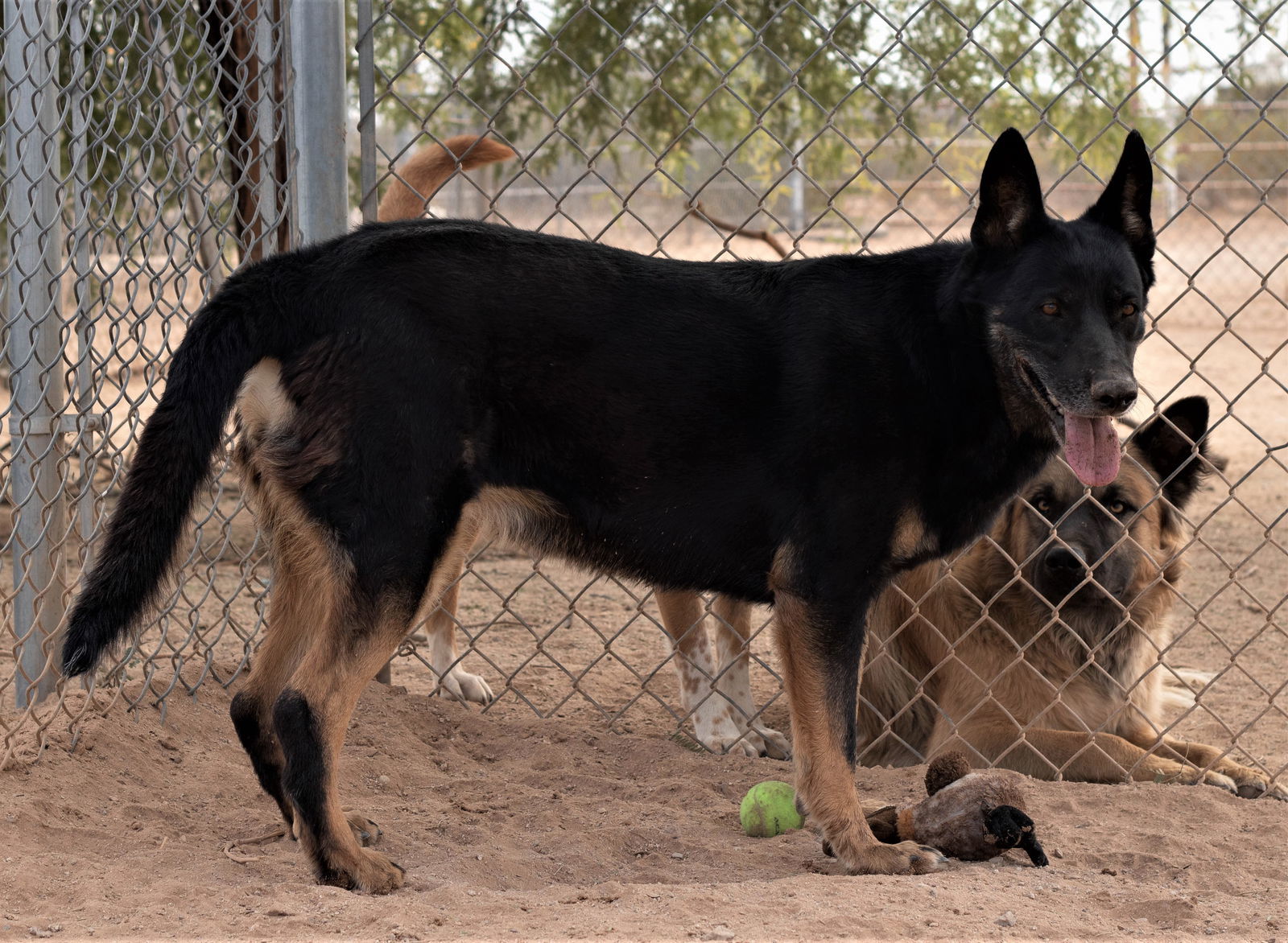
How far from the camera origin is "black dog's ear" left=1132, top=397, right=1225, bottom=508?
12.8 feet

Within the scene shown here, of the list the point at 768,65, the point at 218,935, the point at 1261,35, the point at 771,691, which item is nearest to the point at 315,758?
the point at 218,935

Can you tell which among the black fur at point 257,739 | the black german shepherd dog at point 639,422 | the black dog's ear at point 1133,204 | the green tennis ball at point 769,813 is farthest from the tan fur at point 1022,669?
the black fur at point 257,739

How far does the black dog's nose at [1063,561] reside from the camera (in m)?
3.89

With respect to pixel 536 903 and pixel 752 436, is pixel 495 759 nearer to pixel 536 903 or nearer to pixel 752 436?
pixel 536 903

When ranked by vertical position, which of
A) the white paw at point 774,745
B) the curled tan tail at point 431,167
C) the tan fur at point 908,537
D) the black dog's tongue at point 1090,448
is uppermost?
the curled tan tail at point 431,167

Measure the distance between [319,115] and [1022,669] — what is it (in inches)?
113

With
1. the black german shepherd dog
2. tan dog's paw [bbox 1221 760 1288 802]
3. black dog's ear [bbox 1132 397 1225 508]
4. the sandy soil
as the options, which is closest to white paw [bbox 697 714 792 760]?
the sandy soil

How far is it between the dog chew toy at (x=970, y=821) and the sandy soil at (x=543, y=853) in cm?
5

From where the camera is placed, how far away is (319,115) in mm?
3475

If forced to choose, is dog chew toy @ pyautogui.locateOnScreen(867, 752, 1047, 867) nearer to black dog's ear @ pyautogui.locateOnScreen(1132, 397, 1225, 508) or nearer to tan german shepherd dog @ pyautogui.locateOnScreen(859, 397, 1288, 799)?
tan german shepherd dog @ pyautogui.locateOnScreen(859, 397, 1288, 799)

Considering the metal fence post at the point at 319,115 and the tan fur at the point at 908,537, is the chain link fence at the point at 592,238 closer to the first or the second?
the metal fence post at the point at 319,115

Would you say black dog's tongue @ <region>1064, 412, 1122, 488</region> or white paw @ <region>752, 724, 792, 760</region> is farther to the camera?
white paw @ <region>752, 724, 792, 760</region>

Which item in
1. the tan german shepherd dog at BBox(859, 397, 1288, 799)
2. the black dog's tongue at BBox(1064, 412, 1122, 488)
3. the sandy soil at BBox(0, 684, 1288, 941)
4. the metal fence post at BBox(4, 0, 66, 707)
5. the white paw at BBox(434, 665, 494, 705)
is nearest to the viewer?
the sandy soil at BBox(0, 684, 1288, 941)

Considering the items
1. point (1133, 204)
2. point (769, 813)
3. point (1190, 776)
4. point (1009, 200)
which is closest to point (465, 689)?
point (769, 813)
